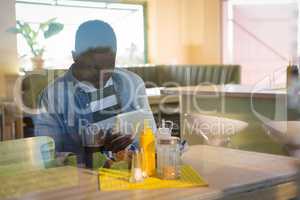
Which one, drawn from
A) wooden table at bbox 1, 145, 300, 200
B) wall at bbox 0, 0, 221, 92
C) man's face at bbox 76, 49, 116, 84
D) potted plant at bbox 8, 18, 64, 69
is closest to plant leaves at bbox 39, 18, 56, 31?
potted plant at bbox 8, 18, 64, 69

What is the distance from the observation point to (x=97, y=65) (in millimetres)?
2254

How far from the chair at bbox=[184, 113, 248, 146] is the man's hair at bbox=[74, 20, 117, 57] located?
0.72 metres

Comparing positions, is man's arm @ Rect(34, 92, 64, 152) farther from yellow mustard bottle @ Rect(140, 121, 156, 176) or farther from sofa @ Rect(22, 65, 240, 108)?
sofa @ Rect(22, 65, 240, 108)

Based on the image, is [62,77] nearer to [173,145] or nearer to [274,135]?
[173,145]

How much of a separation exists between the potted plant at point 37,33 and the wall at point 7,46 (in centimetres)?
4

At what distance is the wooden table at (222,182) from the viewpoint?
1358 mm

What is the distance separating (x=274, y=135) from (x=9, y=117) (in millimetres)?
1688

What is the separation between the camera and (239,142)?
2943 millimetres

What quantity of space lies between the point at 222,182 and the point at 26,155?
936 millimetres

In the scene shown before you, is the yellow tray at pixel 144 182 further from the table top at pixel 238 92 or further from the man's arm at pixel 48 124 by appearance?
the table top at pixel 238 92

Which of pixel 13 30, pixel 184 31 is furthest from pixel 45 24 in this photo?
pixel 184 31

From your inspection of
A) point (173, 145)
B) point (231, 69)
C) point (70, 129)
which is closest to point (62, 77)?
point (70, 129)

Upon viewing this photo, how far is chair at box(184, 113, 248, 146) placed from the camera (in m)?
2.76

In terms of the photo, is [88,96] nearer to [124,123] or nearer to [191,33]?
[124,123]
